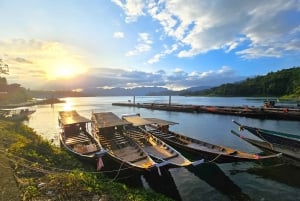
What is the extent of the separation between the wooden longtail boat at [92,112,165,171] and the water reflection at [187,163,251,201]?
15.1 feet

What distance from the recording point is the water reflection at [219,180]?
46.0ft

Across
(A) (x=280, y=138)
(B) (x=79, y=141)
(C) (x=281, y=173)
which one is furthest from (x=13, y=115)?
(C) (x=281, y=173)

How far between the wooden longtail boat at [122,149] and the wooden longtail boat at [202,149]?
5.04 metres

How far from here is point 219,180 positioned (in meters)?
16.3

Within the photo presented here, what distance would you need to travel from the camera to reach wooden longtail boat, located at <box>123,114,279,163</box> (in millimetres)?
15873

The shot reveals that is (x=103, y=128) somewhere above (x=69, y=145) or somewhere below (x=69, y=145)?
above

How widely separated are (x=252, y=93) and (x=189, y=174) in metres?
170

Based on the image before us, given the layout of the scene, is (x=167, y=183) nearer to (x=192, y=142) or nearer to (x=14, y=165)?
(x=192, y=142)

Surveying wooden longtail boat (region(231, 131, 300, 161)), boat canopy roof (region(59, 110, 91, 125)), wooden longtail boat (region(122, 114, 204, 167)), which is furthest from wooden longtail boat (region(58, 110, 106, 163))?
wooden longtail boat (region(231, 131, 300, 161))

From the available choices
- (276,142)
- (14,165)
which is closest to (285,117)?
(276,142)

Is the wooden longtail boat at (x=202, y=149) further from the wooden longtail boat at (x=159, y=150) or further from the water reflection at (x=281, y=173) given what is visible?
the water reflection at (x=281, y=173)

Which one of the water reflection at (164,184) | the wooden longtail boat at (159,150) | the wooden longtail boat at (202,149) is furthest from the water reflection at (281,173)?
the water reflection at (164,184)

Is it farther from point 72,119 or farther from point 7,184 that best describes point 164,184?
point 72,119

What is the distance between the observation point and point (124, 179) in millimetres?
16062
